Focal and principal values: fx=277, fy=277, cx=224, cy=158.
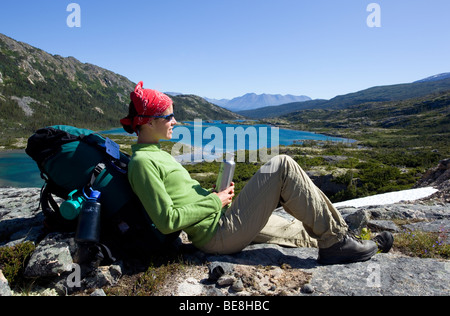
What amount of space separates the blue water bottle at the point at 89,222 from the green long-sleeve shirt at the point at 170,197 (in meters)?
0.37

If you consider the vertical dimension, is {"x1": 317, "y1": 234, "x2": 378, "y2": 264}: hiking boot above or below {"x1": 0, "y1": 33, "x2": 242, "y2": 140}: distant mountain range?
below

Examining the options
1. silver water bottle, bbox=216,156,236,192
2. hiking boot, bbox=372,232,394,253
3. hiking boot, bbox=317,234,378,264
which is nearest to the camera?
hiking boot, bbox=317,234,378,264

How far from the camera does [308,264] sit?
3002 millimetres

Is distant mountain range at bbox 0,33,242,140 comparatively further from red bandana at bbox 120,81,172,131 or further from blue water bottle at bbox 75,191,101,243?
blue water bottle at bbox 75,191,101,243

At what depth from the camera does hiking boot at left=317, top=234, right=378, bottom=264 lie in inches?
114

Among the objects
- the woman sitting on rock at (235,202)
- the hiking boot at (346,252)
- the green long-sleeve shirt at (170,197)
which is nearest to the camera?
the green long-sleeve shirt at (170,197)

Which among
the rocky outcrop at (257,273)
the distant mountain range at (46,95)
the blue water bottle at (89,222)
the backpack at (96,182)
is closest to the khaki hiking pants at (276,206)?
the rocky outcrop at (257,273)

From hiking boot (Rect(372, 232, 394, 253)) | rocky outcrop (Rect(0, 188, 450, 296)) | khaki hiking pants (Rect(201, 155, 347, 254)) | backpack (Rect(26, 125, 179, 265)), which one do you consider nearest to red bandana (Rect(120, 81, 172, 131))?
backpack (Rect(26, 125, 179, 265))

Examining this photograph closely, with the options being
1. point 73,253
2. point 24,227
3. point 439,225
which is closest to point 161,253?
point 73,253

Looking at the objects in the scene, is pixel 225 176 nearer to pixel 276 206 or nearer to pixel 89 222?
pixel 276 206

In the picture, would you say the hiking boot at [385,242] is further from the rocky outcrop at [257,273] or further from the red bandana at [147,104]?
the red bandana at [147,104]

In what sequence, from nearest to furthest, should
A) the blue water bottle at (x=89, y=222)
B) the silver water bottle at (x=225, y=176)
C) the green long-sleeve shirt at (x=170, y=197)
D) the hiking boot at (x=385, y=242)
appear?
1. the blue water bottle at (x=89, y=222)
2. the green long-sleeve shirt at (x=170, y=197)
3. the silver water bottle at (x=225, y=176)
4. the hiking boot at (x=385, y=242)

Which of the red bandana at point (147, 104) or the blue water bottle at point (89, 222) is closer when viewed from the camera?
the blue water bottle at point (89, 222)

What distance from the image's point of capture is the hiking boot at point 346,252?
289 cm
